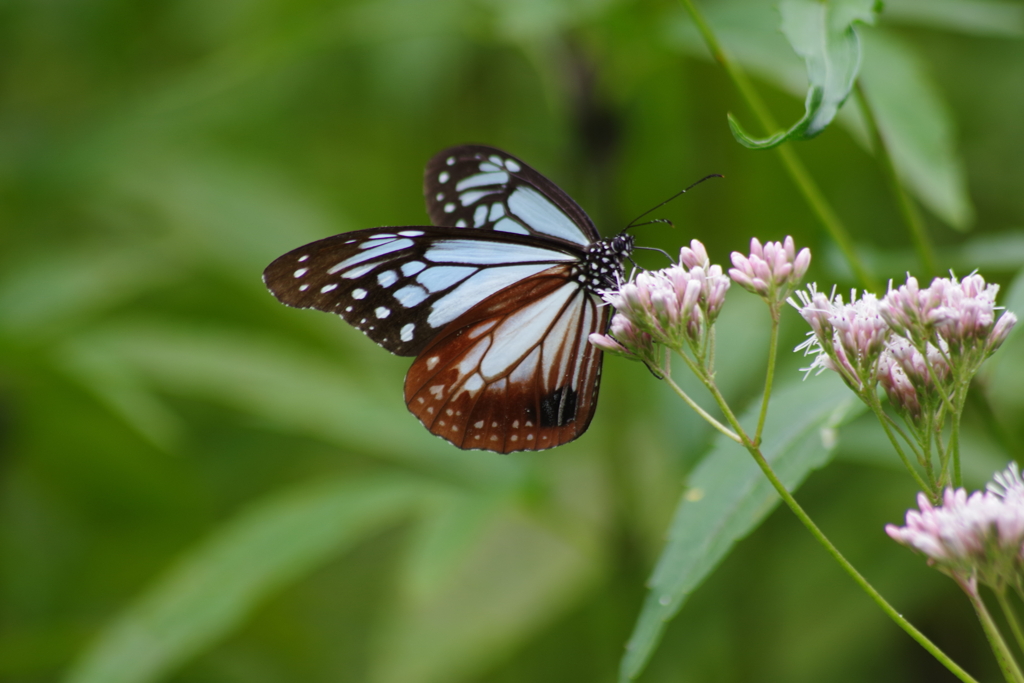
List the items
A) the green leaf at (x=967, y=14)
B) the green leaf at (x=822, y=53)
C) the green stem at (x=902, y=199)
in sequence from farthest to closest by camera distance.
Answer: the green leaf at (x=967, y=14) → the green stem at (x=902, y=199) → the green leaf at (x=822, y=53)

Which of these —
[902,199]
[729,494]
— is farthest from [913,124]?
[729,494]

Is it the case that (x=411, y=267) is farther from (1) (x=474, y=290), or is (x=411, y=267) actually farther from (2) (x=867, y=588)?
(2) (x=867, y=588)

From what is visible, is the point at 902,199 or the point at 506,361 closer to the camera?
the point at 902,199

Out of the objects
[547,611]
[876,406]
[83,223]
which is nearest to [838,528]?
[547,611]

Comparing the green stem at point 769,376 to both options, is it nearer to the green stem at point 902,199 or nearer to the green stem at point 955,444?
the green stem at point 955,444

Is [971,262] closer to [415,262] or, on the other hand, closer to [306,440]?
[415,262]

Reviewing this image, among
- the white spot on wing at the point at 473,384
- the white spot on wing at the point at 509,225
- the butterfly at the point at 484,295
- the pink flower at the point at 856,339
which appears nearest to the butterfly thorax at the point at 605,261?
the butterfly at the point at 484,295
